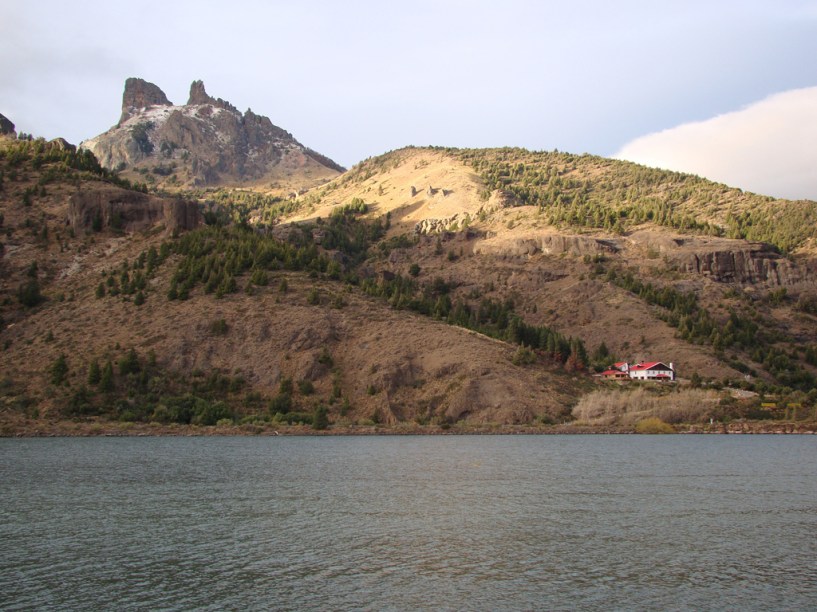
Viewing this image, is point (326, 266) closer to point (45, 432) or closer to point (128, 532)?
point (45, 432)

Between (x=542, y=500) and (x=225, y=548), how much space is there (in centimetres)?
1823

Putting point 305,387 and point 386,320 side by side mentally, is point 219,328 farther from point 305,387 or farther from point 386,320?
point 386,320

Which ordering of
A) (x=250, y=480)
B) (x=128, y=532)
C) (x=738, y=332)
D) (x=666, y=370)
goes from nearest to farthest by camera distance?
1. (x=128, y=532)
2. (x=250, y=480)
3. (x=666, y=370)
4. (x=738, y=332)

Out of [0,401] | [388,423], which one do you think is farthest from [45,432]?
[388,423]

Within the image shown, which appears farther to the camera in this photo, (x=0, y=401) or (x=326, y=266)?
(x=326, y=266)

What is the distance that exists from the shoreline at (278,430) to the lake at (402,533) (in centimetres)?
1831

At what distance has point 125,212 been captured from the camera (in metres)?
118

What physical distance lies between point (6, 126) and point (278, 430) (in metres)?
124

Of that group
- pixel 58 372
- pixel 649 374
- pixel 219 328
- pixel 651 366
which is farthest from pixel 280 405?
pixel 651 366

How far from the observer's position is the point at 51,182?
124938 millimetres

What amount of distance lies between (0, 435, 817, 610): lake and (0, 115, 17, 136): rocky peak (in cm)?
12815

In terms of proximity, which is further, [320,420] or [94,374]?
[94,374]

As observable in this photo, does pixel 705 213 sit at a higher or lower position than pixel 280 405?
higher

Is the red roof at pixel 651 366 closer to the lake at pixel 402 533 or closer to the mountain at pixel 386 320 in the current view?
the mountain at pixel 386 320
